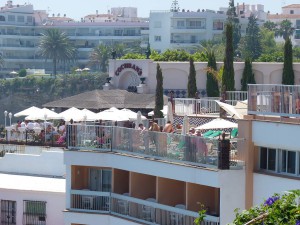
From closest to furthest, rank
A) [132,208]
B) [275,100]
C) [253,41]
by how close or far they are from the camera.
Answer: [275,100] < [132,208] < [253,41]

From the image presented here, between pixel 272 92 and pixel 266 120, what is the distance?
24.3 inches

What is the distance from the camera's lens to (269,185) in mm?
23719

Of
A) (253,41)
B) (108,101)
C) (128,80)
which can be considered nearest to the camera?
(108,101)

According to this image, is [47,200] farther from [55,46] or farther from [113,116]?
[55,46]

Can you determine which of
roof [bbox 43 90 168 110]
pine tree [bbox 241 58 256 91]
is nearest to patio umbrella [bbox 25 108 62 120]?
roof [bbox 43 90 168 110]

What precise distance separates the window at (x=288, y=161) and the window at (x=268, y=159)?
0.30m

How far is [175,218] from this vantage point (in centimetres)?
2608

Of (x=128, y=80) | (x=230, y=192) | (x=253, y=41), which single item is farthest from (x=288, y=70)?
(x=253, y=41)

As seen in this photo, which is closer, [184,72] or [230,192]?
[230,192]

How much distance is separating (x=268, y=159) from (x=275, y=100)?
1.17m

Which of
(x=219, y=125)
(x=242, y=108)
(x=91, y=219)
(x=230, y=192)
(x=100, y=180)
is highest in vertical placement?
(x=242, y=108)

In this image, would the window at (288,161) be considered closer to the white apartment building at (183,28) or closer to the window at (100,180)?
the window at (100,180)

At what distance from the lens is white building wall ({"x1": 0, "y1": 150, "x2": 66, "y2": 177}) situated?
36844 millimetres

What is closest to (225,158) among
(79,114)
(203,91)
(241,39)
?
(79,114)
